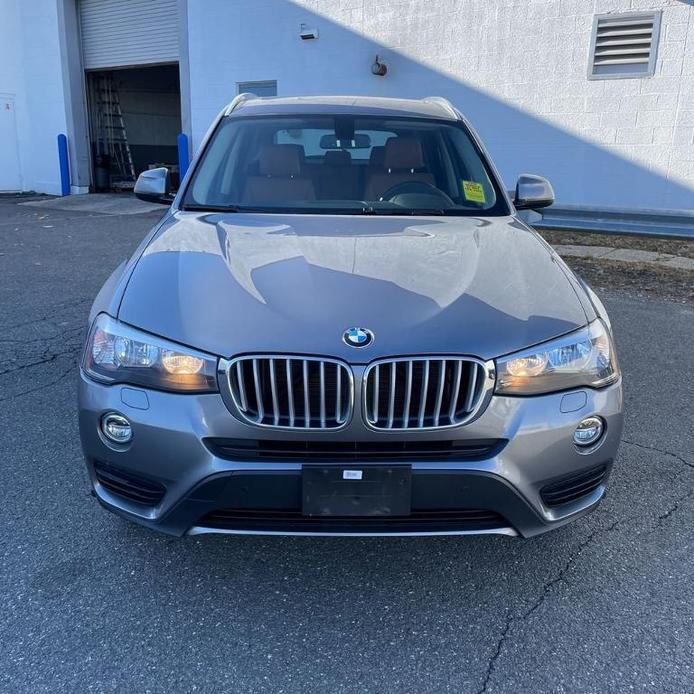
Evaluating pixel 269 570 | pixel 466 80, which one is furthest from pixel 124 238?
pixel 269 570

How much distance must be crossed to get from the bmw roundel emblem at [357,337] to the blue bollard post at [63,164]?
17277 millimetres

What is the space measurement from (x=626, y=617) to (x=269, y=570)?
1.27 meters

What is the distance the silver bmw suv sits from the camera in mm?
2111

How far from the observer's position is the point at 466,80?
36.6ft

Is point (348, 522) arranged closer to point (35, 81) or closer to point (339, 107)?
point (339, 107)

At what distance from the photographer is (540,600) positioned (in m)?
2.42

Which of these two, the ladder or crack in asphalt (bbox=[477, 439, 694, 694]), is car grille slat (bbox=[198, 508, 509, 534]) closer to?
crack in asphalt (bbox=[477, 439, 694, 694])

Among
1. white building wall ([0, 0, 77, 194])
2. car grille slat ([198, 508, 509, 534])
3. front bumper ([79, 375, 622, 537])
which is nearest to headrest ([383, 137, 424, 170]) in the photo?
front bumper ([79, 375, 622, 537])

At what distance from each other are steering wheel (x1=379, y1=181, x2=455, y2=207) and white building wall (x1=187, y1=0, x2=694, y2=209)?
7.63 meters

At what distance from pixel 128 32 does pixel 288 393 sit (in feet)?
55.3

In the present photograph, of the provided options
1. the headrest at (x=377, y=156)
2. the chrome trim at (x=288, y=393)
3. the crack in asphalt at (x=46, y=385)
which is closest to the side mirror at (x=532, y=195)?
the headrest at (x=377, y=156)

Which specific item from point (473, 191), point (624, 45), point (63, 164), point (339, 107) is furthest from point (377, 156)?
point (63, 164)

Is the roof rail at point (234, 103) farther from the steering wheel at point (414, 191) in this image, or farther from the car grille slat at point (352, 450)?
the car grille slat at point (352, 450)

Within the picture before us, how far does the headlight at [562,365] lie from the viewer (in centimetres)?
217
